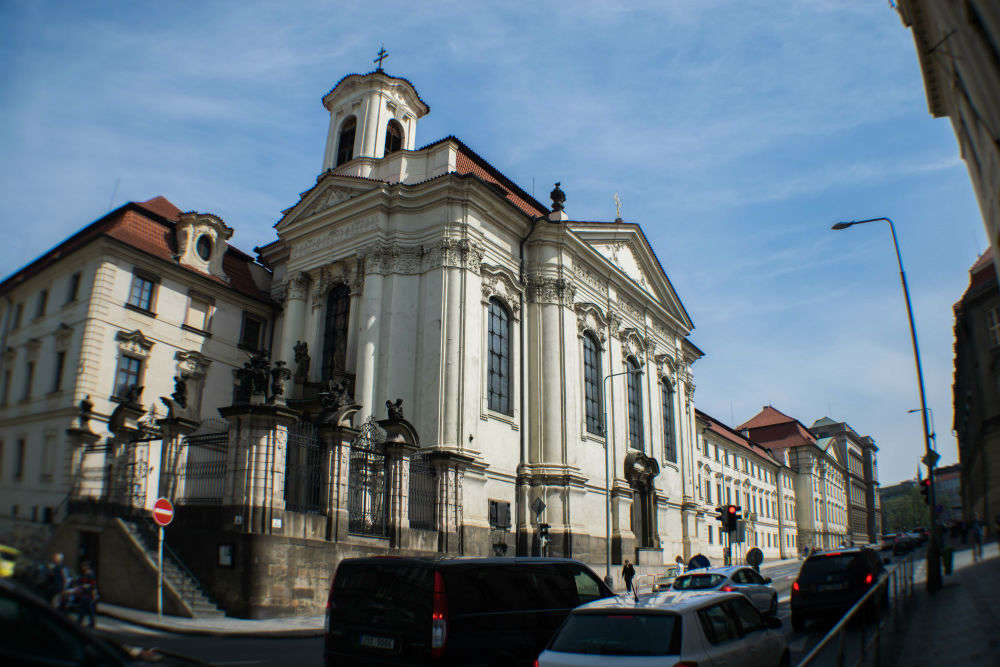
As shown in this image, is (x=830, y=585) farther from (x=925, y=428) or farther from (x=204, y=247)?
(x=204, y=247)

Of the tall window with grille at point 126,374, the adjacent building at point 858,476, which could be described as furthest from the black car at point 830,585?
the adjacent building at point 858,476

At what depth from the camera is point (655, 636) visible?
20.8ft

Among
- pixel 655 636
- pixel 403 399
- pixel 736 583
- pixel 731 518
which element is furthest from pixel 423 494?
pixel 655 636

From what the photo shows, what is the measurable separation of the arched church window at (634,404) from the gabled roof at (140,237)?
19.4 meters

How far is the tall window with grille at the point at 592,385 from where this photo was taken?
110 ft

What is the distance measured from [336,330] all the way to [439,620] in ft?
80.8

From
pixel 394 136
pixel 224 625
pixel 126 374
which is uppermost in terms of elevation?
pixel 394 136

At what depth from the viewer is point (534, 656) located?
8336mm

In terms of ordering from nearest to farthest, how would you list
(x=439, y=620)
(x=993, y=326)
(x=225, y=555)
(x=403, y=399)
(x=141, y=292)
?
(x=439, y=620) < (x=225, y=555) < (x=403, y=399) < (x=141, y=292) < (x=993, y=326)

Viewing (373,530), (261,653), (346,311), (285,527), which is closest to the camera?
(261,653)

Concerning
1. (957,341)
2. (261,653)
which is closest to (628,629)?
(261,653)

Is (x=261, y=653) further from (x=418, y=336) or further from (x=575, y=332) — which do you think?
(x=575, y=332)

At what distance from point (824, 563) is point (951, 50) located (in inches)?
446

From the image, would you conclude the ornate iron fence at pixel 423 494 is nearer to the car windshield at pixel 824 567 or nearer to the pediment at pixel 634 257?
the car windshield at pixel 824 567
